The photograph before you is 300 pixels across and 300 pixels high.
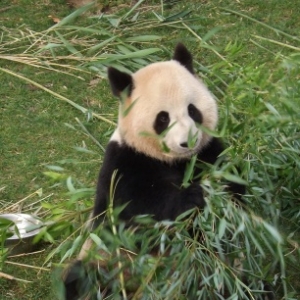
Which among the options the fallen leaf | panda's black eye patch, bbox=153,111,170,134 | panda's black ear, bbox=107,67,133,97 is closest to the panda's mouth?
panda's black eye patch, bbox=153,111,170,134

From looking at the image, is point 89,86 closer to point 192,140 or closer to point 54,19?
point 54,19

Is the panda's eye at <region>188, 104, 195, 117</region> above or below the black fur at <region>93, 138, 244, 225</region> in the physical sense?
above

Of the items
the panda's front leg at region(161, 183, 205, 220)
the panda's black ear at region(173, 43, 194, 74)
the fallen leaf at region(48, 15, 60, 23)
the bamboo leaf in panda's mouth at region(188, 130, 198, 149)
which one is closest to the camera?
the bamboo leaf in panda's mouth at region(188, 130, 198, 149)

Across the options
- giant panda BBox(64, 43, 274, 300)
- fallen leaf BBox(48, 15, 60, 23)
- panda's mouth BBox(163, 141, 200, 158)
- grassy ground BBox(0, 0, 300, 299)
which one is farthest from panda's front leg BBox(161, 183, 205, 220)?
fallen leaf BBox(48, 15, 60, 23)

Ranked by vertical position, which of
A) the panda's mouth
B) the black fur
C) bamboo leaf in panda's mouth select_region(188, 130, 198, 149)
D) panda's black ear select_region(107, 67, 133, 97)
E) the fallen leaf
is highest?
panda's black ear select_region(107, 67, 133, 97)

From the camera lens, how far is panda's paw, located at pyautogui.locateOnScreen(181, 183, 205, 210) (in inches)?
137

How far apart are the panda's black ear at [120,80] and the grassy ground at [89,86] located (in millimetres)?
409

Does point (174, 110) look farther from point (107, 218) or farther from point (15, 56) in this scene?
point (15, 56)

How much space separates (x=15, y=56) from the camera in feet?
20.8

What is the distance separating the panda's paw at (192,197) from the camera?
3477mm

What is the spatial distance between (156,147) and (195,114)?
25 centimetres

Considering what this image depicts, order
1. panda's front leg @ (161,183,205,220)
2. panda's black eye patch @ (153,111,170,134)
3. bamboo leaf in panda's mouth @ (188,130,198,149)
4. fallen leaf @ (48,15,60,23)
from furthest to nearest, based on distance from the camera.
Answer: fallen leaf @ (48,15,60,23) < panda's black eye patch @ (153,111,170,134) < panda's front leg @ (161,183,205,220) < bamboo leaf in panda's mouth @ (188,130,198,149)

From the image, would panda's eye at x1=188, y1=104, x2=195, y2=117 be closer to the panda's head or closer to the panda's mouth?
the panda's head

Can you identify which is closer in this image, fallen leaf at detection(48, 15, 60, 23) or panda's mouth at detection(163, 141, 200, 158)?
panda's mouth at detection(163, 141, 200, 158)
